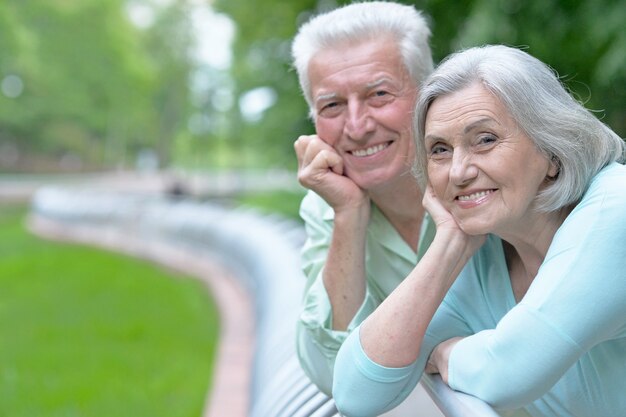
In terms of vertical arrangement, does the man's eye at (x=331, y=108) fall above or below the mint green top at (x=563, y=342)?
above

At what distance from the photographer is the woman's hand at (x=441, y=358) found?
105 inches

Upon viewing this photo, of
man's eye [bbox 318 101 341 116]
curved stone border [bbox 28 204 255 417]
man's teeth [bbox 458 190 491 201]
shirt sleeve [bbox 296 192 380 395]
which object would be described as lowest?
curved stone border [bbox 28 204 255 417]

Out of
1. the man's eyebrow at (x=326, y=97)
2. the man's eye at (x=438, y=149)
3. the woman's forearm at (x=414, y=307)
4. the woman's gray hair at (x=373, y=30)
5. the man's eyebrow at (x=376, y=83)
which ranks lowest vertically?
the woman's forearm at (x=414, y=307)

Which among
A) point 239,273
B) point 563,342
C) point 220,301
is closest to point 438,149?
point 563,342

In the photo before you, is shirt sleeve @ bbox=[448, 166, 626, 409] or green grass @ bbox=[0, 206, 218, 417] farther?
green grass @ bbox=[0, 206, 218, 417]

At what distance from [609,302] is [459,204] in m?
0.55

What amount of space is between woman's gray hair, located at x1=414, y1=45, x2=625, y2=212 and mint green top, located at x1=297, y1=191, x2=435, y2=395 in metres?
1.01

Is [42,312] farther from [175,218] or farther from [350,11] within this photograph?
[350,11]

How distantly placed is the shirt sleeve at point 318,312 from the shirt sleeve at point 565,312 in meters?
1.04

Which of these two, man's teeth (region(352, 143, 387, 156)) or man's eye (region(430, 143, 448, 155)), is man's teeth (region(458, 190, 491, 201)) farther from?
man's teeth (region(352, 143, 387, 156))

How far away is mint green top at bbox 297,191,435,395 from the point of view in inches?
139

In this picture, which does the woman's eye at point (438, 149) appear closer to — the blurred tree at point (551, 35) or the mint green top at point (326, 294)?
the mint green top at point (326, 294)

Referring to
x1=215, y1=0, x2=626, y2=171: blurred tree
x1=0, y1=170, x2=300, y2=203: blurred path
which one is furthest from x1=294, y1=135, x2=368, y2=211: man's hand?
x1=0, y1=170, x2=300, y2=203: blurred path

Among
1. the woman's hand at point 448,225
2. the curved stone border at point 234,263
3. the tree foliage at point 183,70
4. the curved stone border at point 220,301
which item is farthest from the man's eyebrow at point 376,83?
the curved stone border at point 220,301
